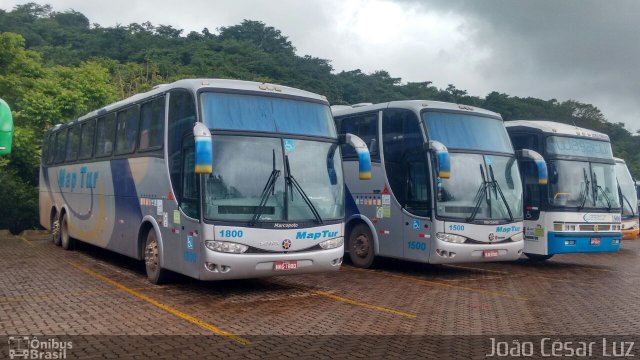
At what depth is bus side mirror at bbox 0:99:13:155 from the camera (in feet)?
25.5

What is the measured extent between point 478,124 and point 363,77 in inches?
2762

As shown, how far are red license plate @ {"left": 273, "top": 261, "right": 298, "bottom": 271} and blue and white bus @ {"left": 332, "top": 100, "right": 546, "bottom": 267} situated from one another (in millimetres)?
3539

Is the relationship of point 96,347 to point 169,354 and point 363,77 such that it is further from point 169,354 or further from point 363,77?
point 363,77

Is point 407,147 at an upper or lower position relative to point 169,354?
upper

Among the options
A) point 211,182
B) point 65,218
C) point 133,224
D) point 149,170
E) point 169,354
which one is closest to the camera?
point 169,354

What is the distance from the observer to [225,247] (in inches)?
365

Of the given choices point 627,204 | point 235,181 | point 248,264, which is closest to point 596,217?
point 627,204

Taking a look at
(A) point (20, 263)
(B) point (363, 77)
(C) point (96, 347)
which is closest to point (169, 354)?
(C) point (96, 347)

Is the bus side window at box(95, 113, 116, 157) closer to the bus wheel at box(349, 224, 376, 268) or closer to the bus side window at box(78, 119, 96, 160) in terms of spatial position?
the bus side window at box(78, 119, 96, 160)

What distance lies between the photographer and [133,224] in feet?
39.4

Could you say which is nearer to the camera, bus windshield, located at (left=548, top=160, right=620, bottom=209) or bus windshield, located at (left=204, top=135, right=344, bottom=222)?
bus windshield, located at (left=204, top=135, right=344, bottom=222)

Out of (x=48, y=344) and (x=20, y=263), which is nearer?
(x=48, y=344)

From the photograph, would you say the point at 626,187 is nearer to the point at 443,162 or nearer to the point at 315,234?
the point at 443,162

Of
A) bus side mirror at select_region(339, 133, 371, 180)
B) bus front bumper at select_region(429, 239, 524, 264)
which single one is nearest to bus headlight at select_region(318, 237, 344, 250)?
bus side mirror at select_region(339, 133, 371, 180)
